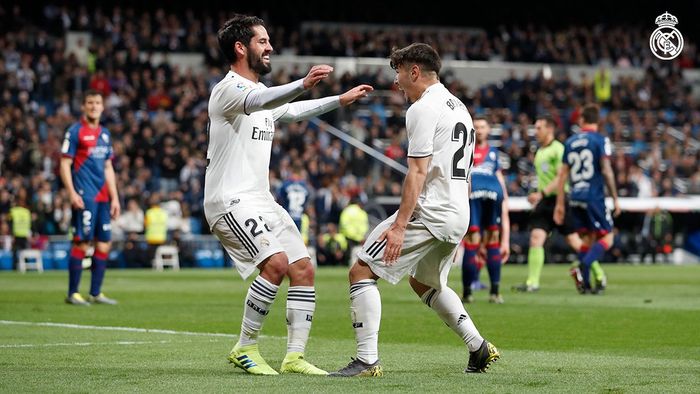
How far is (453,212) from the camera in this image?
307 inches

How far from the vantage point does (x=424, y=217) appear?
306 inches

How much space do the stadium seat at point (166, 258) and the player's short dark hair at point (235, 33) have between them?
71.5ft

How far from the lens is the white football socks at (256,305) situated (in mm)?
7848

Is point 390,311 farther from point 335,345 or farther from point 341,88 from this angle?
point 341,88

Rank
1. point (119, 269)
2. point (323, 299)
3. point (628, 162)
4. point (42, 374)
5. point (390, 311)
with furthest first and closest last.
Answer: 1. point (628, 162)
2. point (119, 269)
3. point (323, 299)
4. point (390, 311)
5. point (42, 374)

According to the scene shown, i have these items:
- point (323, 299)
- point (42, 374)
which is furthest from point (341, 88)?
point (42, 374)

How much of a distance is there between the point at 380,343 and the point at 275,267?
2.66m

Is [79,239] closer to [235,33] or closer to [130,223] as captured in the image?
[235,33]

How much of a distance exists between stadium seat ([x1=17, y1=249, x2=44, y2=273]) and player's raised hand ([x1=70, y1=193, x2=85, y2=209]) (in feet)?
45.8

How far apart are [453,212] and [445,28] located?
1621 inches

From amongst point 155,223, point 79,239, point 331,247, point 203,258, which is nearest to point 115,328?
point 79,239

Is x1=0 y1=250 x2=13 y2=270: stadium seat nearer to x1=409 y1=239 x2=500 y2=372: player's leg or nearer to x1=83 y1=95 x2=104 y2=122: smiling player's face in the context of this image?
x1=83 y1=95 x2=104 y2=122: smiling player's face

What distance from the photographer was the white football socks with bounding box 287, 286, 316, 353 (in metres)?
7.84

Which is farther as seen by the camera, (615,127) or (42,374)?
(615,127)
